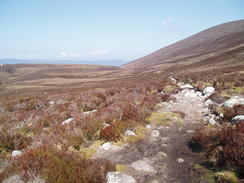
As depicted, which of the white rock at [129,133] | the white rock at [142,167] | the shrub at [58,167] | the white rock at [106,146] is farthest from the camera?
the white rock at [129,133]

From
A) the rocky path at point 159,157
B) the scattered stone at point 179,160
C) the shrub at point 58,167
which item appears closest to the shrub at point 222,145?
the rocky path at point 159,157

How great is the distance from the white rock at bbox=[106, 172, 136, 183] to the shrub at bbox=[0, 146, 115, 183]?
115mm

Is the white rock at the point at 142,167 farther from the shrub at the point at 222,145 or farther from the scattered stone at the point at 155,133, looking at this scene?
the scattered stone at the point at 155,133

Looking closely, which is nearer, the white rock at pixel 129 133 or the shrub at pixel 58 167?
the shrub at pixel 58 167

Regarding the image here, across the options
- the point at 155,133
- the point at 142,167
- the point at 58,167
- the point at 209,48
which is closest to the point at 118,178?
the point at 142,167

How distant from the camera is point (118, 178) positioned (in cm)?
297

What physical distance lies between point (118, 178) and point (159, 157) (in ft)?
4.75

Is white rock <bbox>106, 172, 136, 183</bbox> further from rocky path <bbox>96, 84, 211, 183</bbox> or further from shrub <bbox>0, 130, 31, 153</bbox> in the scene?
shrub <bbox>0, 130, 31, 153</bbox>

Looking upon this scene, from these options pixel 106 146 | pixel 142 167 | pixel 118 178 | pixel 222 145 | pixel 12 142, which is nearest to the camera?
pixel 118 178

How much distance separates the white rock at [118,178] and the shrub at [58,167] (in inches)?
4.5

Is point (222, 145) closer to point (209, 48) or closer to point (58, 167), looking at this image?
point (58, 167)

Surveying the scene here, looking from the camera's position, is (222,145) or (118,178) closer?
(118,178)

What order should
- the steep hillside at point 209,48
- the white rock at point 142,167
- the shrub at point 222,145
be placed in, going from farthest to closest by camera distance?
the steep hillside at point 209,48 < the white rock at point 142,167 < the shrub at point 222,145

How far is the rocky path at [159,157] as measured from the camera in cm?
314
